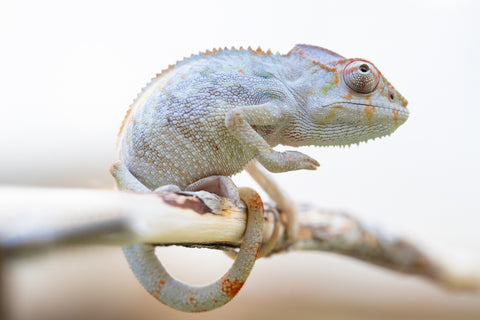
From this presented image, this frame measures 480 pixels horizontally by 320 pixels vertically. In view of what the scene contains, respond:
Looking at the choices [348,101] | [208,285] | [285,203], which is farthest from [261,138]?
[285,203]

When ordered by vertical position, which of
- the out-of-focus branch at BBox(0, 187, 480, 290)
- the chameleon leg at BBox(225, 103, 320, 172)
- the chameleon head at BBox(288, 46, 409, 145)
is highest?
the chameleon head at BBox(288, 46, 409, 145)

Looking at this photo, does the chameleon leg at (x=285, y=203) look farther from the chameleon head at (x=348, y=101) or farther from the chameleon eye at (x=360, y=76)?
the chameleon eye at (x=360, y=76)

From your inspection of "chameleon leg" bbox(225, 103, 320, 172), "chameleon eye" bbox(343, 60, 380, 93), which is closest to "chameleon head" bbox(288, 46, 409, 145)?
"chameleon eye" bbox(343, 60, 380, 93)

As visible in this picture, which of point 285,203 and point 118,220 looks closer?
point 118,220

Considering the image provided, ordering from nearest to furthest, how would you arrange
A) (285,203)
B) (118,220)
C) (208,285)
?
(118,220), (208,285), (285,203)

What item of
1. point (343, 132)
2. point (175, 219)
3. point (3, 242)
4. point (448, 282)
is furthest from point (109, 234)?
point (448, 282)

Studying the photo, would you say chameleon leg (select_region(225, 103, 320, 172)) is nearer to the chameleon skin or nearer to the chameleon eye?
the chameleon skin

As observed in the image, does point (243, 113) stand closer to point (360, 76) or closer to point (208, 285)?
point (360, 76)
